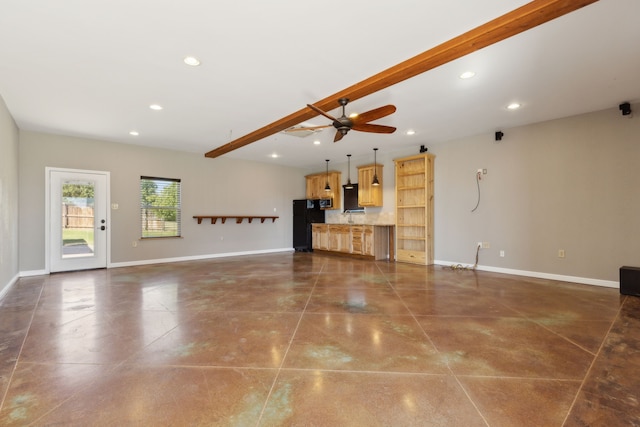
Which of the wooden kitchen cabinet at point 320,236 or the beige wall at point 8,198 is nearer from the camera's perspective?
the beige wall at point 8,198

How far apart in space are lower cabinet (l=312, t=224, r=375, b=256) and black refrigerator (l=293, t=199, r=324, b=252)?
277 millimetres

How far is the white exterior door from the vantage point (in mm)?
5855

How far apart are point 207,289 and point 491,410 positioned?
12.6ft

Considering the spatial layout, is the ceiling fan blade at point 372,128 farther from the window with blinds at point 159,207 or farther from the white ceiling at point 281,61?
the window with blinds at point 159,207

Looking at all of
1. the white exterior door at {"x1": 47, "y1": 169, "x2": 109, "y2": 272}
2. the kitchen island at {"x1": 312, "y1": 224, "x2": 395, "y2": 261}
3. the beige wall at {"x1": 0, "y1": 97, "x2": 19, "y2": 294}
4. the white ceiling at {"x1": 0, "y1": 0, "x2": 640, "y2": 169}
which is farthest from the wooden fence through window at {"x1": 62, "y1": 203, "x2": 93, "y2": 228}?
the kitchen island at {"x1": 312, "y1": 224, "x2": 395, "y2": 261}

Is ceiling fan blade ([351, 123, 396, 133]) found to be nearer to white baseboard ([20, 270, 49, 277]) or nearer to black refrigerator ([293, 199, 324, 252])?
black refrigerator ([293, 199, 324, 252])

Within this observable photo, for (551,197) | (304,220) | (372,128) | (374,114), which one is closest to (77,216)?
(304,220)

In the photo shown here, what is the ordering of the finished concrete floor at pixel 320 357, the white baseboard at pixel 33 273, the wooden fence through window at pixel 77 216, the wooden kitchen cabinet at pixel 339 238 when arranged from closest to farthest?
the finished concrete floor at pixel 320 357 < the white baseboard at pixel 33 273 < the wooden fence through window at pixel 77 216 < the wooden kitchen cabinet at pixel 339 238

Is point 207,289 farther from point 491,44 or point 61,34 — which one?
point 491,44

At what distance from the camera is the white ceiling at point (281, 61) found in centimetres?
244

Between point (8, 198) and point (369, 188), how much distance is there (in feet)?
22.6

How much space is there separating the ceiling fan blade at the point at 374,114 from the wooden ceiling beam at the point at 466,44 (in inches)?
10.1

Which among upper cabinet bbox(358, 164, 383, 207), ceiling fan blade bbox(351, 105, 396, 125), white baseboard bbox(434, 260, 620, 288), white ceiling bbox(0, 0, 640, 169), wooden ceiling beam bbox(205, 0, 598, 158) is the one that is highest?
white ceiling bbox(0, 0, 640, 169)

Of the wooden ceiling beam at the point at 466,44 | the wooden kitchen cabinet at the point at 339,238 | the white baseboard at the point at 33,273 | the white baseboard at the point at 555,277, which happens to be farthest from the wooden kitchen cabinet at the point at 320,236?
the white baseboard at the point at 33,273
